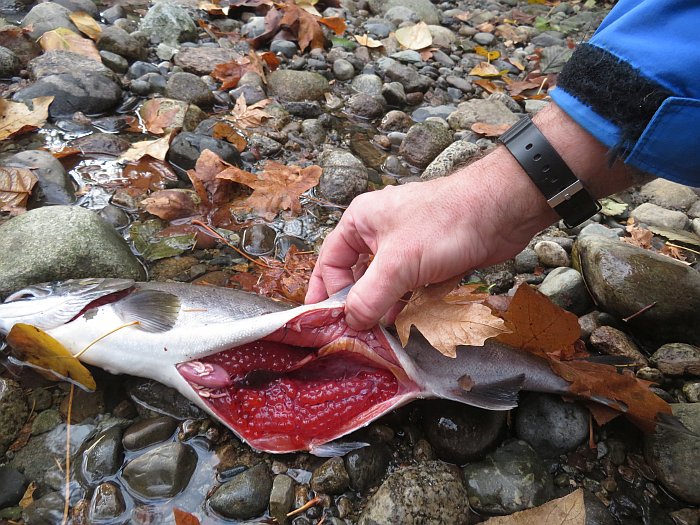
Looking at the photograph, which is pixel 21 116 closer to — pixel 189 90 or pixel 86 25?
pixel 189 90

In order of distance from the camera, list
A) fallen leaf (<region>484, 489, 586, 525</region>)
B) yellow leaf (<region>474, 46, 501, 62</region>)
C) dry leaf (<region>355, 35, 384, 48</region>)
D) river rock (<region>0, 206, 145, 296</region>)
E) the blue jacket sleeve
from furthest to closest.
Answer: yellow leaf (<region>474, 46, 501, 62</region>) → dry leaf (<region>355, 35, 384, 48</region>) → river rock (<region>0, 206, 145, 296</region>) → fallen leaf (<region>484, 489, 586, 525</region>) → the blue jacket sleeve

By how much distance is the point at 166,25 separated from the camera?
5.98 m

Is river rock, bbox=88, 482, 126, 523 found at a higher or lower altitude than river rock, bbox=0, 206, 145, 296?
lower

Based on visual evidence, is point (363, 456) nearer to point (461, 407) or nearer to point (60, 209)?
point (461, 407)

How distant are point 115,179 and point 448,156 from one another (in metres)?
2.76

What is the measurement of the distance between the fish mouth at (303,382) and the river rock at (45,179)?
195cm

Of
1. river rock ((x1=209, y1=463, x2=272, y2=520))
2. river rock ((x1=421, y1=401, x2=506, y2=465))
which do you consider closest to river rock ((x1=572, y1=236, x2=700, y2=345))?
river rock ((x1=421, y1=401, x2=506, y2=465))

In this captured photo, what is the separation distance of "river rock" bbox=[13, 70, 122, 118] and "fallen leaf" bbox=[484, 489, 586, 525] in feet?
15.4

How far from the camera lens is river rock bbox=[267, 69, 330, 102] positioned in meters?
5.30

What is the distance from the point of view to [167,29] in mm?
5973

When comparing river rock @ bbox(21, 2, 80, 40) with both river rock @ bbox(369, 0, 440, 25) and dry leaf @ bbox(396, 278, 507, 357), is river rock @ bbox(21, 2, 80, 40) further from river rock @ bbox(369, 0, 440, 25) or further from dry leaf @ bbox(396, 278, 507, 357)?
dry leaf @ bbox(396, 278, 507, 357)

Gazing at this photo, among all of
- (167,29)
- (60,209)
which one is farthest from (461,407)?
(167,29)

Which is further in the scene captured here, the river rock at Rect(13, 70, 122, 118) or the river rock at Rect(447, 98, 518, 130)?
the river rock at Rect(447, 98, 518, 130)

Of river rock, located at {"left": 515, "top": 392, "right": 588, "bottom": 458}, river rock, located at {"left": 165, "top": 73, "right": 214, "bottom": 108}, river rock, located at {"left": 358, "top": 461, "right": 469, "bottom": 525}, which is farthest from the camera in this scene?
river rock, located at {"left": 165, "top": 73, "right": 214, "bottom": 108}
